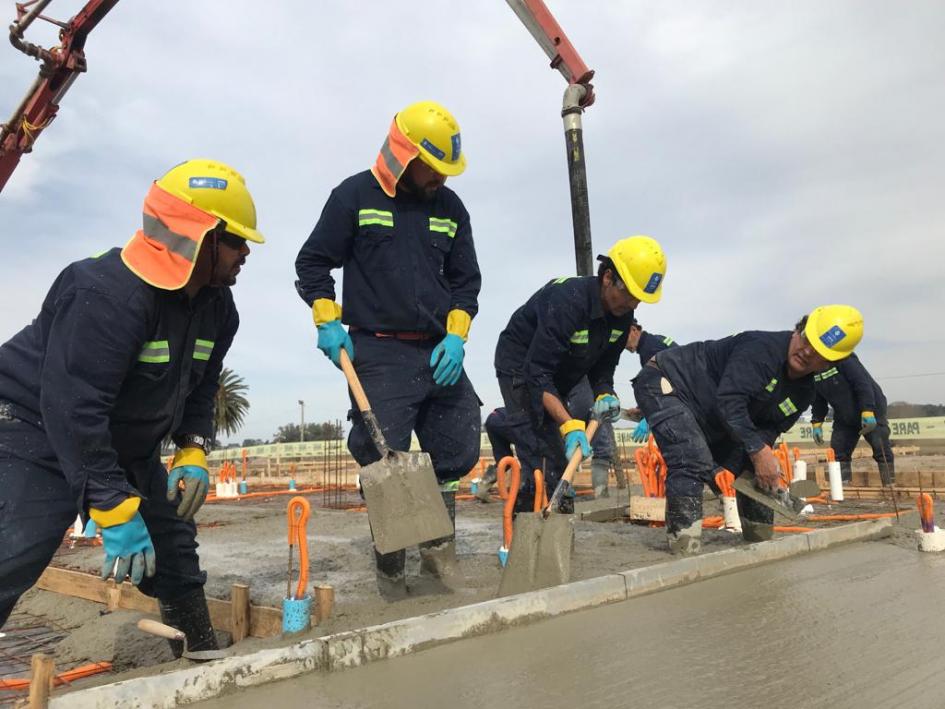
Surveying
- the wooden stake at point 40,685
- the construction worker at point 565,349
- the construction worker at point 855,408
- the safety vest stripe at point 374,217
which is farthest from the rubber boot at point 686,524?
the construction worker at point 855,408

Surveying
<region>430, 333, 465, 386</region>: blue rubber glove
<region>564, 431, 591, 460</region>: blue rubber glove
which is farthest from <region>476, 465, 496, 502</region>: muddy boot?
<region>430, 333, 465, 386</region>: blue rubber glove

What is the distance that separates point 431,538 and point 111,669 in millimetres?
1450

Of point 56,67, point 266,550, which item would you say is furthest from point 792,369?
point 56,67

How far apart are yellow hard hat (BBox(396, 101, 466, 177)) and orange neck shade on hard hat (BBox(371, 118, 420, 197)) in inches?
1.3

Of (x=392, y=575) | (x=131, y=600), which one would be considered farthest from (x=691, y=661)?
(x=131, y=600)

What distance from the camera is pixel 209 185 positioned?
2188 mm

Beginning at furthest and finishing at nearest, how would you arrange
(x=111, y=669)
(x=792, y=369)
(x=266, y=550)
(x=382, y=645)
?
(x=266, y=550) < (x=792, y=369) < (x=111, y=669) < (x=382, y=645)

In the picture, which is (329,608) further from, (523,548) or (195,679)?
(195,679)

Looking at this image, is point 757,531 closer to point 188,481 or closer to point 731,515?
point 731,515

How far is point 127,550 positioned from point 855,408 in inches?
299

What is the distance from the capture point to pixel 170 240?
216 centimetres

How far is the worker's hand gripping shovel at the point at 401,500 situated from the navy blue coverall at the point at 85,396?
797 mm

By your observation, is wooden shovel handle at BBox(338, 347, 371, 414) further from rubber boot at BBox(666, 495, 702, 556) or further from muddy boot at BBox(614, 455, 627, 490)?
muddy boot at BBox(614, 455, 627, 490)

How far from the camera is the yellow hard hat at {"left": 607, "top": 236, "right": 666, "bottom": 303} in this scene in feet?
12.1
